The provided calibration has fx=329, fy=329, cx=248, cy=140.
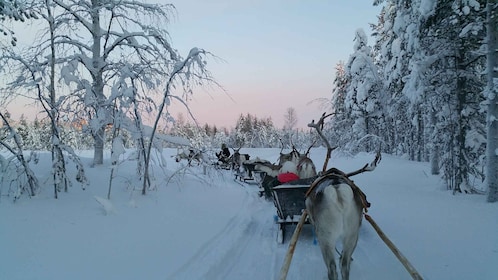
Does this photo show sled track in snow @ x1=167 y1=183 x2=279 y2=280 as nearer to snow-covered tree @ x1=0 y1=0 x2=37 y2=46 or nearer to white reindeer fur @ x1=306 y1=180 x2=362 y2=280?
white reindeer fur @ x1=306 y1=180 x2=362 y2=280

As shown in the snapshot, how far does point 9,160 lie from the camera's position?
5.90m

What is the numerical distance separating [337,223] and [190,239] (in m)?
3.02

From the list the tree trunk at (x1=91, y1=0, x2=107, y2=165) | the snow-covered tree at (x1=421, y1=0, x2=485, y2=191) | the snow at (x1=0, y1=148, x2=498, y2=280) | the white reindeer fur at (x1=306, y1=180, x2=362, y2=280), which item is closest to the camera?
the white reindeer fur at (x1=306, y1=180, x2=362, y2=280)

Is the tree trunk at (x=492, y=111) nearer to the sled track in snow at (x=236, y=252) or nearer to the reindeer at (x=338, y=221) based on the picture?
the sled track in snow at (x=236, y=252)

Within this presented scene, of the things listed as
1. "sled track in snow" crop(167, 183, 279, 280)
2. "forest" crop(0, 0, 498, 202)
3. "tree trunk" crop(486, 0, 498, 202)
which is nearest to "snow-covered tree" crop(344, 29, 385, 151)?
"forest" crop(0, 0, 498, 202)

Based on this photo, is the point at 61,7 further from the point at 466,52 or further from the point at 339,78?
the point at 339,78

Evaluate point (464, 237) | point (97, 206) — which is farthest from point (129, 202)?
point (464, 237)

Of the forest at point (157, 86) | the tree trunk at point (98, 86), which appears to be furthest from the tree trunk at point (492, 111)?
the tree trunk at point (98, 86)

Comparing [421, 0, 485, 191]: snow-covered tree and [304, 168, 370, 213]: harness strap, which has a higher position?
[421, 0, 485, 191]: snow-covered tree

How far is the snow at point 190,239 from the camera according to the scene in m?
4.35

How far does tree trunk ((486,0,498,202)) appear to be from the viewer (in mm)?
8047

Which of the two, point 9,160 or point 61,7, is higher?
point 61,7

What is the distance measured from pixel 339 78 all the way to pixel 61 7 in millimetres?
32655

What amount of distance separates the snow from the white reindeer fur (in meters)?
1.09
